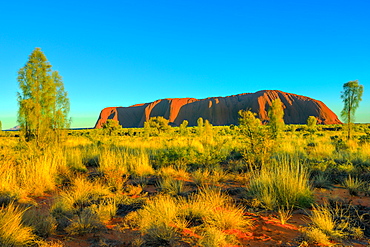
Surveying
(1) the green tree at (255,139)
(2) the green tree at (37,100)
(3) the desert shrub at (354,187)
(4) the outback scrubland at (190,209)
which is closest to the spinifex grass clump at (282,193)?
(4) the outback scrubland at (190,209)

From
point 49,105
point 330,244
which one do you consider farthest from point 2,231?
point 49,105

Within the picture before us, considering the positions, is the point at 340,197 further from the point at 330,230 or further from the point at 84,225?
the point at 84,225

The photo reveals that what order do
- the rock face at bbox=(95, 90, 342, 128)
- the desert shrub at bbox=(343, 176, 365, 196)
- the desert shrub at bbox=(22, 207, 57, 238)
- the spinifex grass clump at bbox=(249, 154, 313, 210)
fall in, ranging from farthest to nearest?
1. the rock face at bbox=(95, 90, 342, 128)
2. the desert shrub at bbox=(343, 176, 365, 196)
3. the spinifex grass clump at bbox=(249, 154, 313, 210)
4. the desert shrub at bbox=(22, 207, 57, 238)

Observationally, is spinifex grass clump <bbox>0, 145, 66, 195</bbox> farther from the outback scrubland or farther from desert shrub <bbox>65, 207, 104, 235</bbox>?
desert shrub <bbox>65, 207, 104, 235</bbox>

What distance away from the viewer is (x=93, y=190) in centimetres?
455

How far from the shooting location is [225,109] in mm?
121500

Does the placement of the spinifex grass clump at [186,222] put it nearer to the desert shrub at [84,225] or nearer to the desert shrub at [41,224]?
the desert shrub at [84,225]

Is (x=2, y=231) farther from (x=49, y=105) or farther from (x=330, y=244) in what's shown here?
(x=49, y=105)

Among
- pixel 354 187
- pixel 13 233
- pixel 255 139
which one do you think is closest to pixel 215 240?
pixel 13 233

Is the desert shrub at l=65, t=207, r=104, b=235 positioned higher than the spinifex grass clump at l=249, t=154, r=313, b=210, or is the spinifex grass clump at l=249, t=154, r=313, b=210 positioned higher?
the spinifex grass clump at l=249, t=154, r=313, b=210

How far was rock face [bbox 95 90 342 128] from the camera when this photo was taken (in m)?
109

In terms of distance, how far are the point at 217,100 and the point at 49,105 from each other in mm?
123321

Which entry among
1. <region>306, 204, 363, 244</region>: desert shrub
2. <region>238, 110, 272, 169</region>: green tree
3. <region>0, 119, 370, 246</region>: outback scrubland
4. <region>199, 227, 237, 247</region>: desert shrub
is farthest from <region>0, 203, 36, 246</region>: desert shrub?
<region>238, 110, 272, 169</region>: green tree

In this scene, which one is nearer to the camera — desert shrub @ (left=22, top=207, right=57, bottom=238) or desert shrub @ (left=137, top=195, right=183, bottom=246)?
desert shrub @ (left=137, top=195, right=183, bottom=246)
